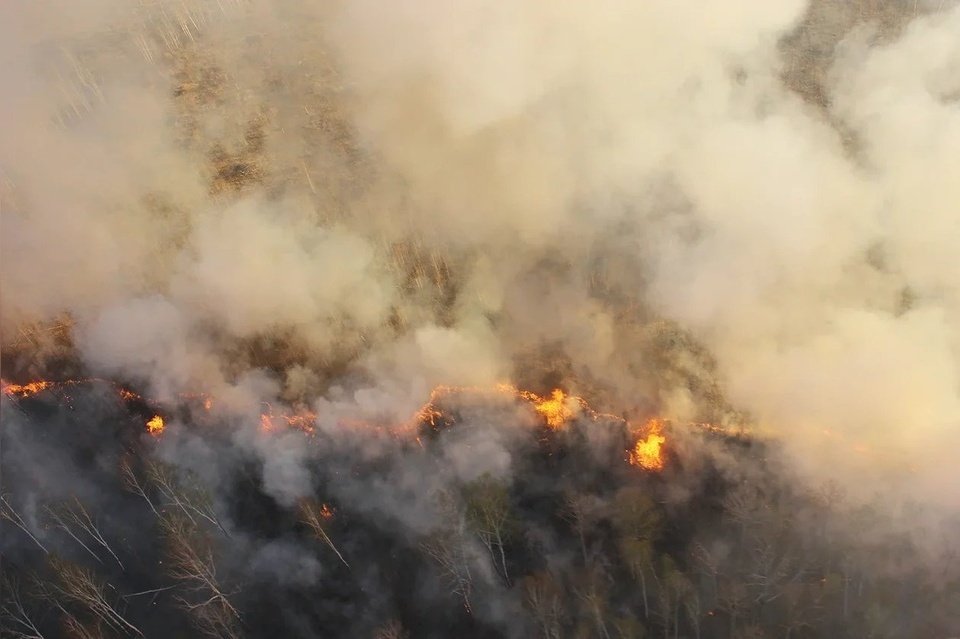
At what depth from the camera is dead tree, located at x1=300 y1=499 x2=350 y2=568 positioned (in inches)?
929

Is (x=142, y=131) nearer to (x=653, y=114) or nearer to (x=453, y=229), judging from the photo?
(x=453, y=229)

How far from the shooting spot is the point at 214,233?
100ft

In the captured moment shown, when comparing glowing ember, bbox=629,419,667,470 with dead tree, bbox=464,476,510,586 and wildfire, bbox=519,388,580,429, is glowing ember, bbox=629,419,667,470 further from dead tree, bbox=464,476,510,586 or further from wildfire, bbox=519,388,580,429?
dead tree, bbox=464,476,510,586

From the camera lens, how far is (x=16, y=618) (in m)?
22.4

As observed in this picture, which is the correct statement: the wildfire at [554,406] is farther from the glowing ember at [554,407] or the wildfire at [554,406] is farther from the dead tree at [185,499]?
the dead tree at [185,499]

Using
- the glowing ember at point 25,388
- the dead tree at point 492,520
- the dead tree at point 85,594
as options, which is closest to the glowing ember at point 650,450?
the dead tree at point 492,520

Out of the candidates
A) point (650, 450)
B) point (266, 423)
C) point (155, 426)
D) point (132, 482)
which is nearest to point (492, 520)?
point (650, 450)

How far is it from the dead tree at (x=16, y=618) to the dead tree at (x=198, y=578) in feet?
13.7

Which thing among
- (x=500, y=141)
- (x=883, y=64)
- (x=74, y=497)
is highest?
(x=883, y=64)

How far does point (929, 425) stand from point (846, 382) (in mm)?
2416

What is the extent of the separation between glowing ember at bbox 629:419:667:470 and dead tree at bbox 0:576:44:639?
19.3 meters

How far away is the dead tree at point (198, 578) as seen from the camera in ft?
73.2

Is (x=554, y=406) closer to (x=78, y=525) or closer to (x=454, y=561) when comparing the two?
(x=454, y=561)

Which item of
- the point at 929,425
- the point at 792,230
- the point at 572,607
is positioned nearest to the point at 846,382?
the point at 929,425
